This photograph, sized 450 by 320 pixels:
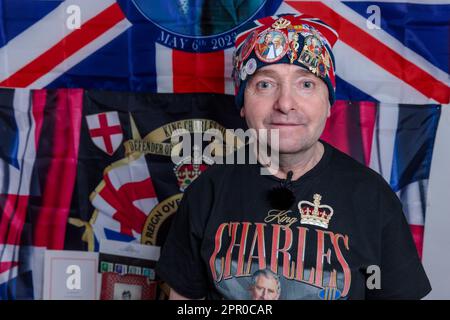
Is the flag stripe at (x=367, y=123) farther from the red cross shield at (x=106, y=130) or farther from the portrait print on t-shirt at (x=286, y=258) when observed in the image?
the red cross shield at (x=106, y=130)

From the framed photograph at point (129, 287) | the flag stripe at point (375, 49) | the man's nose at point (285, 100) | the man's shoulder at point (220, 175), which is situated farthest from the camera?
the framed photograph at point (129, 287)

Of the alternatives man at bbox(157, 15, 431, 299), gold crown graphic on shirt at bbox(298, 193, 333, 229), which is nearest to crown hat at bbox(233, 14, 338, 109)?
man at bbox(157, 15, 431, 299)

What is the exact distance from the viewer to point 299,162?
47.9 inches

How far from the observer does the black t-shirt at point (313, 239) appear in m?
1.17

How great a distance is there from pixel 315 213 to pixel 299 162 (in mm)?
107

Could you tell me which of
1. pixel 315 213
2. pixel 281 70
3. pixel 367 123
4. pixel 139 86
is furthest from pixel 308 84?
pixel 139 86

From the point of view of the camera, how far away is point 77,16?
162 cm

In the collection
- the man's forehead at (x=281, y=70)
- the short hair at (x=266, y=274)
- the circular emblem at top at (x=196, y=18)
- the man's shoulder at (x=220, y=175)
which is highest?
the circular emblem at top at (x=196, y=18)

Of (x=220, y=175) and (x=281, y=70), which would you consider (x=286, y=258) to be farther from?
(x=281, y=70)

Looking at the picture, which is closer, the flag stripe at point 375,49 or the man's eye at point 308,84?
the man's eye at point 308,84

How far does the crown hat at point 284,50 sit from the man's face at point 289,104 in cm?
2

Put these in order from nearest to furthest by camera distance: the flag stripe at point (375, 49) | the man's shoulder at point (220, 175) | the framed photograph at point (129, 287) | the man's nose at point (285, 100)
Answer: the man's nose at point (285, 100) → the man's shoulder at point (220, 175) → the flag stripe at point (375, 49) → the framed photograph at point (129, 287)

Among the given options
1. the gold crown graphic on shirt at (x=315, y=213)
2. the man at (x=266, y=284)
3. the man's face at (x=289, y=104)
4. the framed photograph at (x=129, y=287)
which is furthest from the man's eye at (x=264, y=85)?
the framed photograph at (x=129, y=287)
